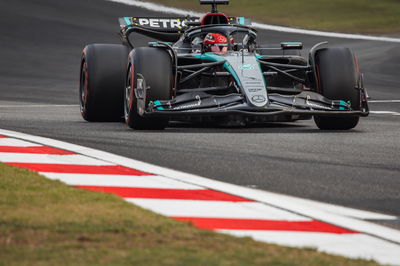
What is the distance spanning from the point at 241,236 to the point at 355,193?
2.09 metres

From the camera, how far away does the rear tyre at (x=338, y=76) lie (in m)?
12.6

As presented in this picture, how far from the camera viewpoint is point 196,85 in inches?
518

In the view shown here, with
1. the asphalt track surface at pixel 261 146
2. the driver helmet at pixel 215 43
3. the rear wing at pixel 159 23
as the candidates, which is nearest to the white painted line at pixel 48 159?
the asphalt track surface at pixel 261 146

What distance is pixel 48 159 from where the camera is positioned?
880 cm

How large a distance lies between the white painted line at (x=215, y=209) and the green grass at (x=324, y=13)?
3607cm

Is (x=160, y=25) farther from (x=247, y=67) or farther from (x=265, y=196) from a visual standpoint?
(x=265, y=196)

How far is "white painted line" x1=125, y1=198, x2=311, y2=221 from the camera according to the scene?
241 inches

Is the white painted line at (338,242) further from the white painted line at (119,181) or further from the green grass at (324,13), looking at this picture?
the green grass at (324,13)

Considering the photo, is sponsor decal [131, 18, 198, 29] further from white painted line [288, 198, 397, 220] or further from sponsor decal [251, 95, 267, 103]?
white painted line [288, 198, 397, 220]

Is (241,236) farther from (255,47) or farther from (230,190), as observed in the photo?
(255,47)

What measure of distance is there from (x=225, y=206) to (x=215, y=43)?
7079mm

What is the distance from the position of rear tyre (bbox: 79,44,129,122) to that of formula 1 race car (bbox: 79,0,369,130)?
13 mm

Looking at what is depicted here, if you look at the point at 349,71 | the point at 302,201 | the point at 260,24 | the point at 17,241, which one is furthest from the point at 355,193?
the point at 260,24

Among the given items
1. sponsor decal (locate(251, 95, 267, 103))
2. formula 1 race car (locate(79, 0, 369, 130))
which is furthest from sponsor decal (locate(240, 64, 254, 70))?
sponsor decal (locate(251, 95, 267, 103))
